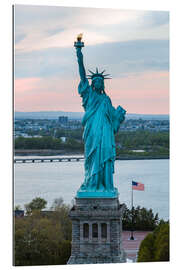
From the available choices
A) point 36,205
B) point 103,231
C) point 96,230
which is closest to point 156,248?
point 103,231

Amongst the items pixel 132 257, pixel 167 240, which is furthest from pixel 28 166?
pixel 167 240

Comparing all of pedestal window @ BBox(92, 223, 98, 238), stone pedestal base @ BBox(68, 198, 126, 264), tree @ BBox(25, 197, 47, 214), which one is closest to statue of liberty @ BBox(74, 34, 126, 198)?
stone pedestal base @ BBox(68, 198, 126, 264)

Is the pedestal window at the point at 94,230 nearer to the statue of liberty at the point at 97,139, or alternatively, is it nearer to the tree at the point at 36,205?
the statue of liberty at the point at 97,139

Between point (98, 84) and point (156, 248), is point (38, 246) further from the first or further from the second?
point (98, 84)

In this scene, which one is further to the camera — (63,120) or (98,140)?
(63,120)

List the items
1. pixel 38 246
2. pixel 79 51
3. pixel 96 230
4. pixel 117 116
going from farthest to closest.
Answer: pixel 38 246
pixel 117 116
pixel 96 230
pixel 79 51

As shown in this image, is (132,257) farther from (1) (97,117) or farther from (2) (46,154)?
(2) (46,154)
